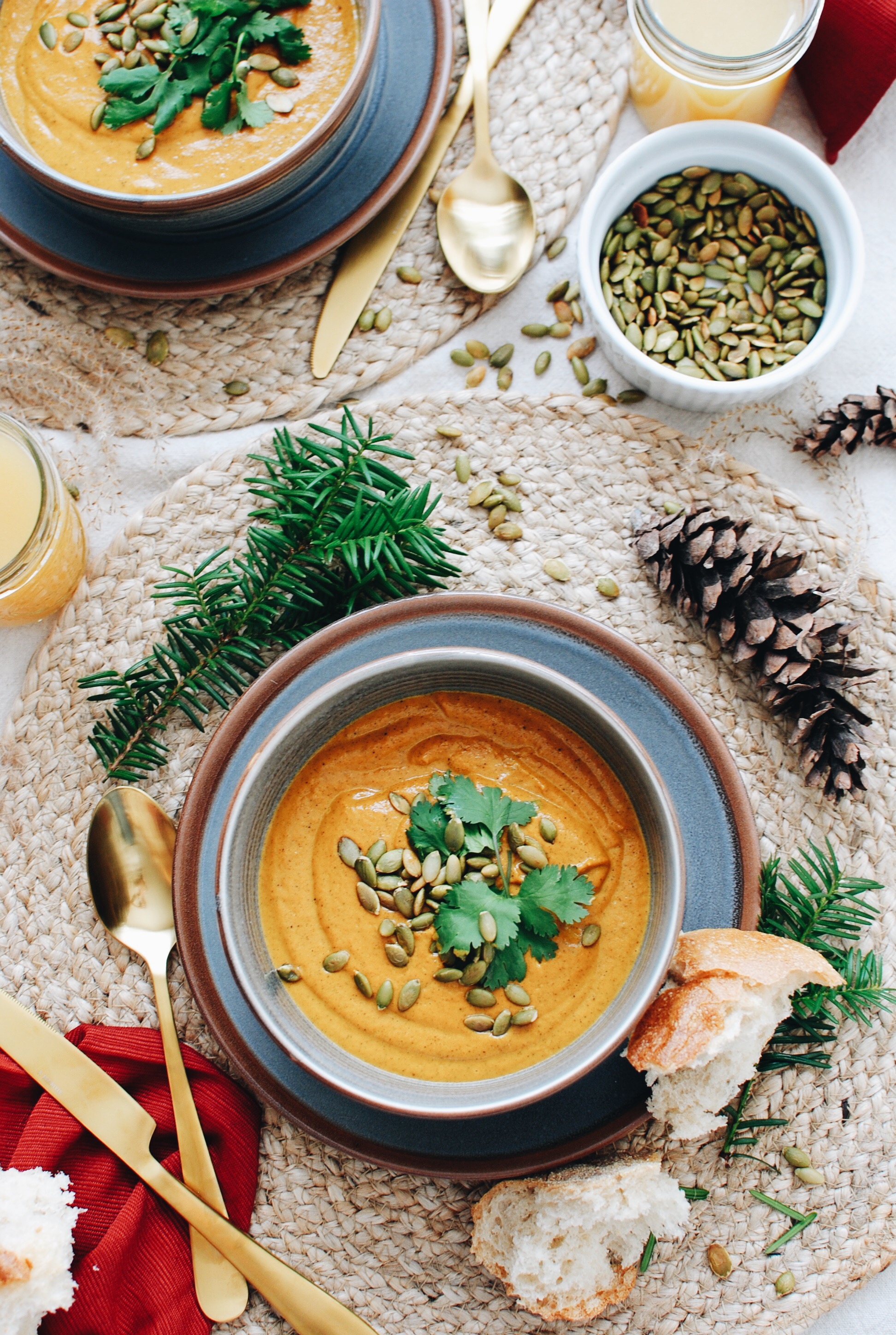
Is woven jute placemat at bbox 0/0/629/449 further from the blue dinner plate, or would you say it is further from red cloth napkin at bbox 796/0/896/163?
red cloth napkin at bbox 796/0/896/163

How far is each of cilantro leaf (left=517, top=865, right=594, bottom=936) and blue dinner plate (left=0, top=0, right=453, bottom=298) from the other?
52.9 inches

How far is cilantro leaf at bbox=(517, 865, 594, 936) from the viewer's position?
1.81 m

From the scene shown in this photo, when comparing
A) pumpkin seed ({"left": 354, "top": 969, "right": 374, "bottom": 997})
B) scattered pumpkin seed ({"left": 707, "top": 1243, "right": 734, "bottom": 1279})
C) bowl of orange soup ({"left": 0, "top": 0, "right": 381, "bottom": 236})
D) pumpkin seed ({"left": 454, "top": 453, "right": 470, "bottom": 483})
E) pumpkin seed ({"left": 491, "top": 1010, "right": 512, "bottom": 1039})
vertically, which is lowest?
scattered pumpkin seed ({"left": 707, "top": 1243, "right": 734, "bottom": 1279})

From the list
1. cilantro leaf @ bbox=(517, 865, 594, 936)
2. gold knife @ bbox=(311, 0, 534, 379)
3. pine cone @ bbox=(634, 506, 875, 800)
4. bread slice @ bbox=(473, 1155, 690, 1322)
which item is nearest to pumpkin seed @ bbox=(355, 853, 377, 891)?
cilantro leaf @ bbox=(517, 865, 594, 936)

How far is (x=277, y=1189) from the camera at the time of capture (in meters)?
2.14

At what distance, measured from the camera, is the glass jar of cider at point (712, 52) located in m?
2.17

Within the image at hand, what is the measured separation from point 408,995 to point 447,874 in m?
0.22

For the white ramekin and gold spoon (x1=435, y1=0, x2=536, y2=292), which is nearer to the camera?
the white ramekin

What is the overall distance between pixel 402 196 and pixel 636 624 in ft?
3.53

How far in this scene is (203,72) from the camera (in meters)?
2.16

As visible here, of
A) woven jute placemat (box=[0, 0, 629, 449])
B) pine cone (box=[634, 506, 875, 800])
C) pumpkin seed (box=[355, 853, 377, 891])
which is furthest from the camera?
woven jute placemat (box=[0, 0, 629, 449])

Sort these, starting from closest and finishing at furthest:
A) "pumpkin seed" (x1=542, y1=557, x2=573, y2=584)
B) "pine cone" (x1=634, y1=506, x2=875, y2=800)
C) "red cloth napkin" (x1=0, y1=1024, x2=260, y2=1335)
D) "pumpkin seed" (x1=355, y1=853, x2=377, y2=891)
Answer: "pumpkin seed" (x1=355, y1=853, x2=377, y2=891) → "red cloth napkin" (x1=0, y1=1024, x2=260, y2=1335) → "pine cone" (x1=634, y1=506, x2=875, y2=800) → "pumpkin seed" (x1=542, y1=557, x2=573, y2=584)

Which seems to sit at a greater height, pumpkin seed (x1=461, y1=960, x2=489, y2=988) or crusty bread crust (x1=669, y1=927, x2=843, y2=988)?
pumpkin seed (x1=461, y1=960, x2=489, y2=988)

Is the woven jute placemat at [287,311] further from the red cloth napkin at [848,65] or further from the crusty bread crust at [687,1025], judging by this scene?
the crusty bread crust at [687,1025]
